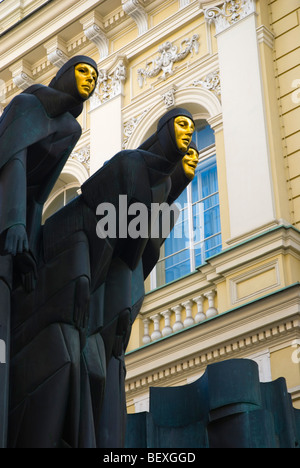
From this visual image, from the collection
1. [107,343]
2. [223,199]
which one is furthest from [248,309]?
[107,343]

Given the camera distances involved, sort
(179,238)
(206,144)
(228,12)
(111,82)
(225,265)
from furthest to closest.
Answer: (111,82) → (206,144) → (228,12) → (179,238) → (225,265)

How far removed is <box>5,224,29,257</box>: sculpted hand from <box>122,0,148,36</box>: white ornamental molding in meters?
10.1

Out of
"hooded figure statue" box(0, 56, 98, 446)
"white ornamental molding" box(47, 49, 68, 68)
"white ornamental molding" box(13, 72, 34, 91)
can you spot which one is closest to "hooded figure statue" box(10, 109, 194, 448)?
"hooded figure statue" box(0, 56, 98, 446)

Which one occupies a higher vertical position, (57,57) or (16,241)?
(57,57)

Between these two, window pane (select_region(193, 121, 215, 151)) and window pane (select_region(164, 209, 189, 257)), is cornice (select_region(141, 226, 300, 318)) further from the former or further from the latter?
window pane (select_region(193, 121, 215, 151))

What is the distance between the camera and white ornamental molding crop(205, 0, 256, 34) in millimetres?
13116

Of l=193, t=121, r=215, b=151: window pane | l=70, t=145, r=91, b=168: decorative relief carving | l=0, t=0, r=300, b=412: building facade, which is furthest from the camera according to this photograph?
l=70, t=145, r=91, b=168: decorative relief carving

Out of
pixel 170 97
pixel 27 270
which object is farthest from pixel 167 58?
pixel 27 270

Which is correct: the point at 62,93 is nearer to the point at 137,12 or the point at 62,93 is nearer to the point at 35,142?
the point at 35,142

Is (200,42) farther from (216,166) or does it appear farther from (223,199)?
(223,199)

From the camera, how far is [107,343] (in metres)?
5.51

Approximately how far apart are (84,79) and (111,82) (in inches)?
362

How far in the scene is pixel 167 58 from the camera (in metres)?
14.0

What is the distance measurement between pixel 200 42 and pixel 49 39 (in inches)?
120
